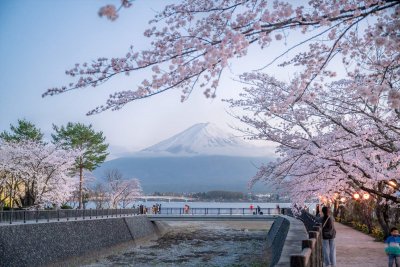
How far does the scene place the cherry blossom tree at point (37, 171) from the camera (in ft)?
128

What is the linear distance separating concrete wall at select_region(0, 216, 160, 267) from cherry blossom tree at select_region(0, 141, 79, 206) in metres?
7.51

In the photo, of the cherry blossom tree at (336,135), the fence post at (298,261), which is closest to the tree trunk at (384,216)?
the cherry blossom tree at (336,135)

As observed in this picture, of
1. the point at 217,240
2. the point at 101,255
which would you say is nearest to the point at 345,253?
the point at 101,255

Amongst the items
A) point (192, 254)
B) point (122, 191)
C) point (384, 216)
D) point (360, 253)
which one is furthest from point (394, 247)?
point (122, 191)

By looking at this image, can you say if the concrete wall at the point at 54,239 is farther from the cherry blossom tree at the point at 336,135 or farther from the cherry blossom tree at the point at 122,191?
the cherry blossom tree at the point at 122,191

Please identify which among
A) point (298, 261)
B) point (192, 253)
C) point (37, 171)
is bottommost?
point (192, 253)

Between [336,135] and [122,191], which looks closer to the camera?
[336,135]

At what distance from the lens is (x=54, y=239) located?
24375 millimetres

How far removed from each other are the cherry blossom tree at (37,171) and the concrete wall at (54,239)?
751cm

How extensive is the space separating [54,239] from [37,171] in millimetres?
16718

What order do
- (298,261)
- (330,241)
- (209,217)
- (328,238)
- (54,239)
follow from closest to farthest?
(298,261) → (328,238) → (330,241) → (54,239) → (209,217)

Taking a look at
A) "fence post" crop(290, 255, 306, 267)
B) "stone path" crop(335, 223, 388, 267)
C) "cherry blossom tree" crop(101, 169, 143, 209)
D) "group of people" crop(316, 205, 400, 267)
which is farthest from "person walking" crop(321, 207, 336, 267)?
"cherry blossom tree" crop(101, 169, 143, 209)

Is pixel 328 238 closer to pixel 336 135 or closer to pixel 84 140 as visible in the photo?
pixel 336 135

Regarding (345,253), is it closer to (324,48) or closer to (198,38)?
(324,48)
